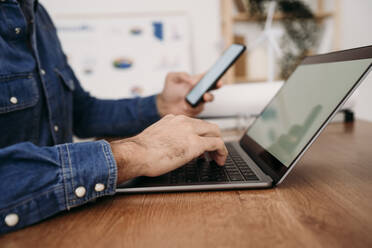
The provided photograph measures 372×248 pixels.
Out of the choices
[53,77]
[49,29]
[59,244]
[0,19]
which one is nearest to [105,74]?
[49,29]

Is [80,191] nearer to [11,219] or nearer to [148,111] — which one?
[11,219]

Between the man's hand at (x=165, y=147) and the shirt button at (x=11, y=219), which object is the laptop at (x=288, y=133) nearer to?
the man's hand at (x=165, y=147)

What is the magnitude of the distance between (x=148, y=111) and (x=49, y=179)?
0.58 m

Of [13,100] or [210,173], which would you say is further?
[13,100]

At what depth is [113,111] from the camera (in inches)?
38.7

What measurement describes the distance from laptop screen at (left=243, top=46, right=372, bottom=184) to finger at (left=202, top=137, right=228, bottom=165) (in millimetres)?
75

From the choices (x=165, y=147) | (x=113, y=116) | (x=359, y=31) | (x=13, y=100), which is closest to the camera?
(x=165, y=147)

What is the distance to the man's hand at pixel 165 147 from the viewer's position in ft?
1.36

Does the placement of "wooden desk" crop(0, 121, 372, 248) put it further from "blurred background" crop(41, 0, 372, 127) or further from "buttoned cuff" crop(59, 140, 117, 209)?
"blurred background" crop(41, 0, 372, 127)

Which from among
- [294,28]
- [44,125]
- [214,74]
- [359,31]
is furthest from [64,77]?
[359,31]

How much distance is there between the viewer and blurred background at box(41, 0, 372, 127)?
1.77 metres

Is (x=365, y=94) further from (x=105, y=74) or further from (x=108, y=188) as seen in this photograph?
(x=108, y=188)

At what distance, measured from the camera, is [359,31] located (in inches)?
69.9

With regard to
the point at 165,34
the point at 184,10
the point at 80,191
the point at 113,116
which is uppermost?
the point at 184,10
